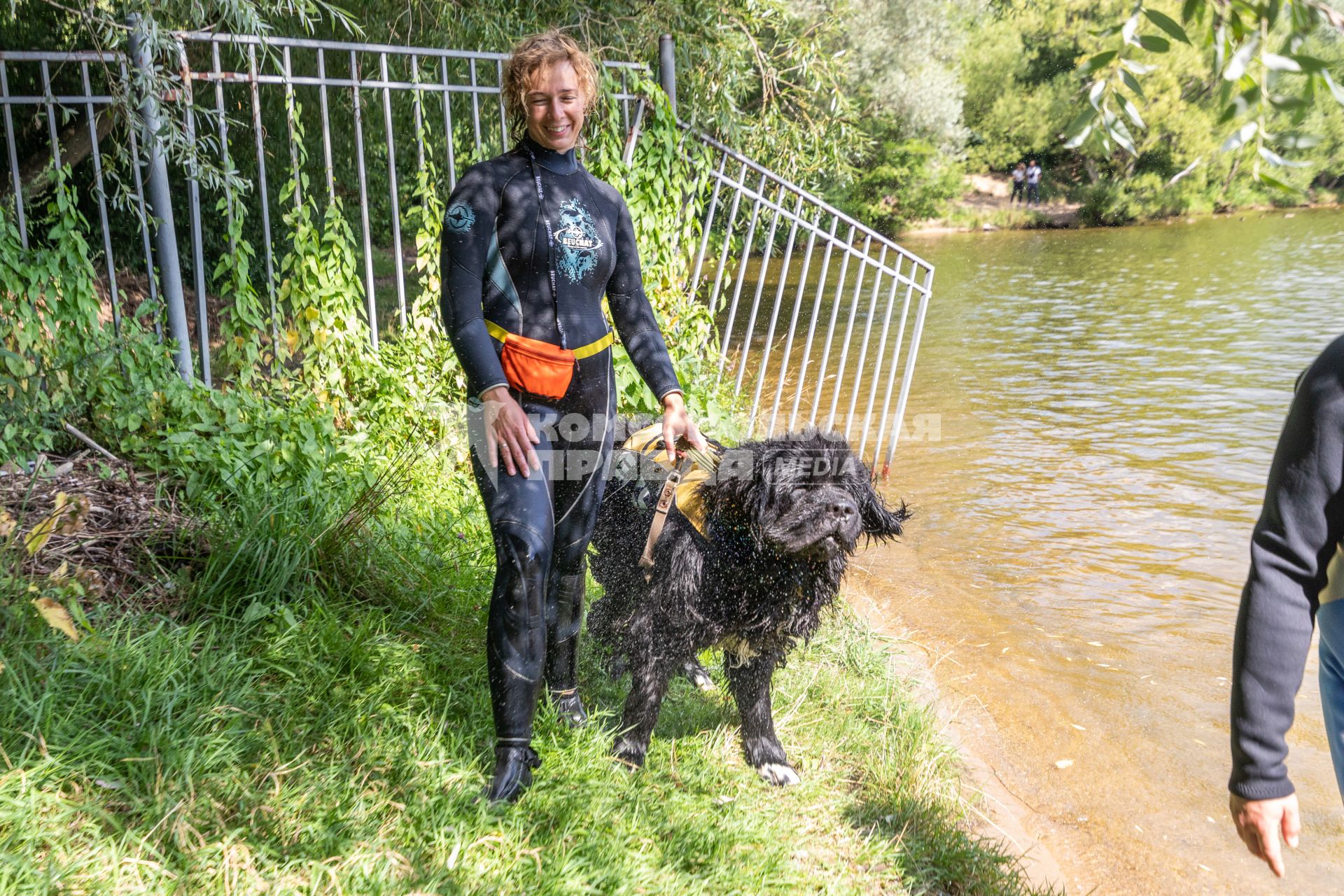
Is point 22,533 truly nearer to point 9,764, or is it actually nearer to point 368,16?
→ point 9,764

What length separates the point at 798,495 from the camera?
9.15 feet

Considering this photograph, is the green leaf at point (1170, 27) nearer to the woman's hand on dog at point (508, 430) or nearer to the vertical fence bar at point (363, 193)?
the woman's hand on dog at point (508, 430)

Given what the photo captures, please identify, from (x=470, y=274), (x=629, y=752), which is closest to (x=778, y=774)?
(x=629, y=752)

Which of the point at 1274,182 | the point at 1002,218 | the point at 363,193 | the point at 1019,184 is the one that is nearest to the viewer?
the point at 1274,182

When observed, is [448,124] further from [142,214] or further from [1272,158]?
[1272,158]

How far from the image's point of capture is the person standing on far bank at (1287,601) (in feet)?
5.62

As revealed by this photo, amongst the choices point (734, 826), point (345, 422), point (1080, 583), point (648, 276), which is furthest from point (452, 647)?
point (1080, 583)

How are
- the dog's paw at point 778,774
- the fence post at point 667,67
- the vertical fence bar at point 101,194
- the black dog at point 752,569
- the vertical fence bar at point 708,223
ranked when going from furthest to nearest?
the vertical fence bar at point 708,223
the fence post at point 667,67
the vertical fence bar at point 101,194
the dog's paw at point 778,774
the black dog at point 752,569

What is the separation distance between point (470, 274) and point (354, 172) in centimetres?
1019

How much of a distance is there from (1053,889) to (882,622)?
201cm

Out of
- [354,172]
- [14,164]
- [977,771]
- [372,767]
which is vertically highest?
[14,164]

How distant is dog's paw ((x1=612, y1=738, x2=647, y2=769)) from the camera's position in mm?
3143

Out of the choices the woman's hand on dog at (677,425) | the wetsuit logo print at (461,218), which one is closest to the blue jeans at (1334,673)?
the woman's hand on dog at (677,425)

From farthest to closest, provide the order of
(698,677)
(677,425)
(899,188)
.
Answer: (899,188)
(698,677)
(677,425)
